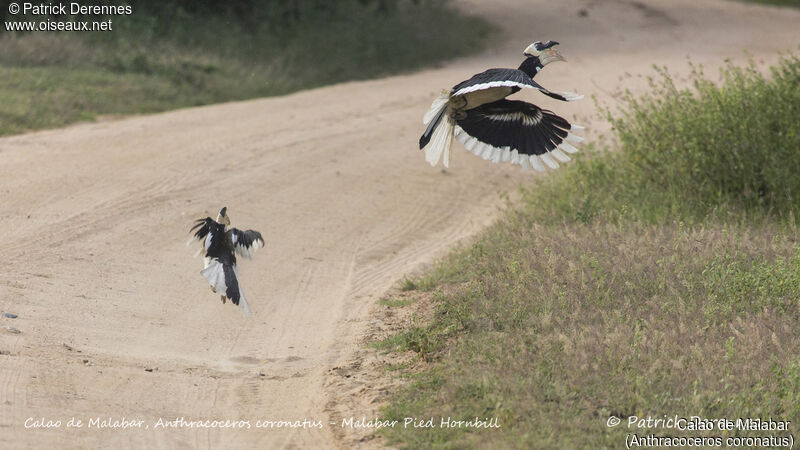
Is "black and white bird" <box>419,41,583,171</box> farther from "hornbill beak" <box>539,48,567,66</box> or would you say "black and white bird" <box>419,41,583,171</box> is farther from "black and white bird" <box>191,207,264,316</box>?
"black and white bird" <box>191,207,264,316</box>

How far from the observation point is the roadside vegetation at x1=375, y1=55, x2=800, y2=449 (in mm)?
5023

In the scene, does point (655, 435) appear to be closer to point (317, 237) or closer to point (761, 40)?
point (317, 237)

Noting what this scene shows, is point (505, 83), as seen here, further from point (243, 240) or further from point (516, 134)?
point (243, 240)

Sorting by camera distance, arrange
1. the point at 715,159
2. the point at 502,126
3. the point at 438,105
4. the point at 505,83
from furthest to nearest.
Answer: the point at 715,159 → the point at 502,126 → the point at 438,105 → the point at 505,83

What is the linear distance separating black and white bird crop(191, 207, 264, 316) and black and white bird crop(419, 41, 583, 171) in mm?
1441

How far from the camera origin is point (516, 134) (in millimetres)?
6402

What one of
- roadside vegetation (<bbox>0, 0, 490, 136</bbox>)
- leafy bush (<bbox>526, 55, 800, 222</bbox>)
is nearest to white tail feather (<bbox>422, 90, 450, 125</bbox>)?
leafy bush (<bbox>526, 55, 800, 222</bbox>)

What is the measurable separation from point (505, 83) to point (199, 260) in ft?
10.9

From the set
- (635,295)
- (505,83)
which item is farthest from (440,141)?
(635,295)

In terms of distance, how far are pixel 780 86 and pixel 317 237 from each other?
15.1 feet

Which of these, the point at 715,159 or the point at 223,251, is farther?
the point at 715,159

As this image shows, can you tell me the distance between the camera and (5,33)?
12633 mm

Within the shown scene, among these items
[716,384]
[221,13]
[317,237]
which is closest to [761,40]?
[221,13]

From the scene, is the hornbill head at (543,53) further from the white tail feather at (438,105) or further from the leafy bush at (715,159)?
the leafy bush at (715,159)
